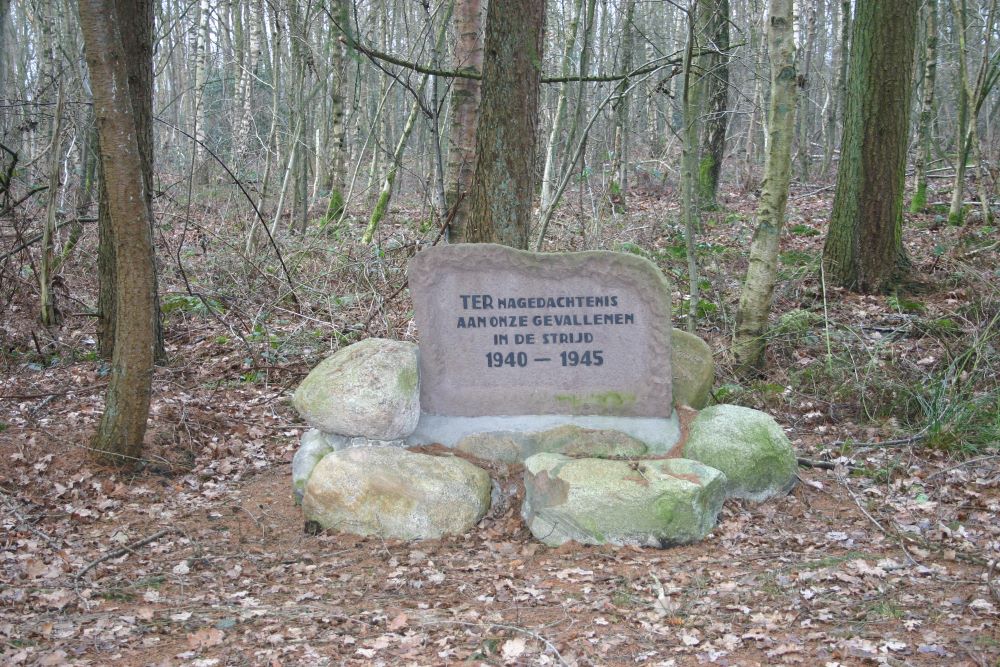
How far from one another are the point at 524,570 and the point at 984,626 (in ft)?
7.65

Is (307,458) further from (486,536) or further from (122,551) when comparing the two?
(486,536)

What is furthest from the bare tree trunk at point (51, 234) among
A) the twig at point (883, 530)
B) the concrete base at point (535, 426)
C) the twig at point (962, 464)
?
the twig at point (962, 464)

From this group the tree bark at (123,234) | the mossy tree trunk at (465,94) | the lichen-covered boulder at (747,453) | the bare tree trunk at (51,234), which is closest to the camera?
the tree bark at (123,234)

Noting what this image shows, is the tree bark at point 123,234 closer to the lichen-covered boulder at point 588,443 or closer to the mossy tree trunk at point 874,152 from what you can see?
the lichen-covered boulder at point 588,443

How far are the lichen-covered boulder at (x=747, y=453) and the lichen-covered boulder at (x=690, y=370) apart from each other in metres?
0.42

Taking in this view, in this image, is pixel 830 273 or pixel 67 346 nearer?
pixel 67 346

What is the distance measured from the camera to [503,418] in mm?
5852

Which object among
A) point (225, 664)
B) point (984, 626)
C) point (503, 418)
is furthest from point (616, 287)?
point (225, 664)

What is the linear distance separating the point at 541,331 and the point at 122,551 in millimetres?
3065

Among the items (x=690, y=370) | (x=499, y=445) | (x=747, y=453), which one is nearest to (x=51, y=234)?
(x=499, y=445)

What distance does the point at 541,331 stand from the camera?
228 inches

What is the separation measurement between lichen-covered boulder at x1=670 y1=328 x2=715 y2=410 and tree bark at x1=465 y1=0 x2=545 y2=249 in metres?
1.72

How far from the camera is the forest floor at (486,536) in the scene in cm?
374

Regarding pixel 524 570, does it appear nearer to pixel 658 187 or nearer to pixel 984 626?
pixel 984 626
